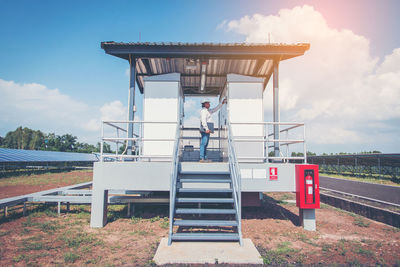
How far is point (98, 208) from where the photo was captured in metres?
5.70

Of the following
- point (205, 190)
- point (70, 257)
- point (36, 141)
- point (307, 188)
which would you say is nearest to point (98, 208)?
point (70, 257)

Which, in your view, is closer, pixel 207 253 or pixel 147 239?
pixel 207 253

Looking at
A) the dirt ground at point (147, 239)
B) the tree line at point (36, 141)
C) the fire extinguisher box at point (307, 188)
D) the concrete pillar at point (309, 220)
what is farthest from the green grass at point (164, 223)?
the tree line at point (36, 141)

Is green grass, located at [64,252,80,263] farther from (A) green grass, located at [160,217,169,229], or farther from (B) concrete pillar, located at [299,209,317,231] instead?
(B) concrete pillar, located at [299,209,317,231]

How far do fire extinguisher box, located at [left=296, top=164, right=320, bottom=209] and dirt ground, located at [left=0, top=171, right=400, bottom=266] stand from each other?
0.68m

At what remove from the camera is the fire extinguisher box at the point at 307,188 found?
5457 millimetres

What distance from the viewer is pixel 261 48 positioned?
7.53 m

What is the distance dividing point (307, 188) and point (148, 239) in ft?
12.5

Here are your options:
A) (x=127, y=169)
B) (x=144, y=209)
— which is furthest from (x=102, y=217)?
(x=144, y=209)

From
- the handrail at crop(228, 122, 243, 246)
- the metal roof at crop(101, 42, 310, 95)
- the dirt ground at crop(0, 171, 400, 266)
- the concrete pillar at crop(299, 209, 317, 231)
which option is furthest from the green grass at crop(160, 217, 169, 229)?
the metal roof at crop(101, 42, 310, 95)

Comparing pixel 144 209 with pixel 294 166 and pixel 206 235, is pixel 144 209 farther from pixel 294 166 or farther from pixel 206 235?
pixel 294 166

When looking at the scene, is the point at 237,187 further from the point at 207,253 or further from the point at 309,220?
the point at 309,220

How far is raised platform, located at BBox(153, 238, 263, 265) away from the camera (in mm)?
3768

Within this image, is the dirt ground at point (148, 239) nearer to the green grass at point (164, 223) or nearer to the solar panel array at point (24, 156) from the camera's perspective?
the green grass at point (164, 223)
